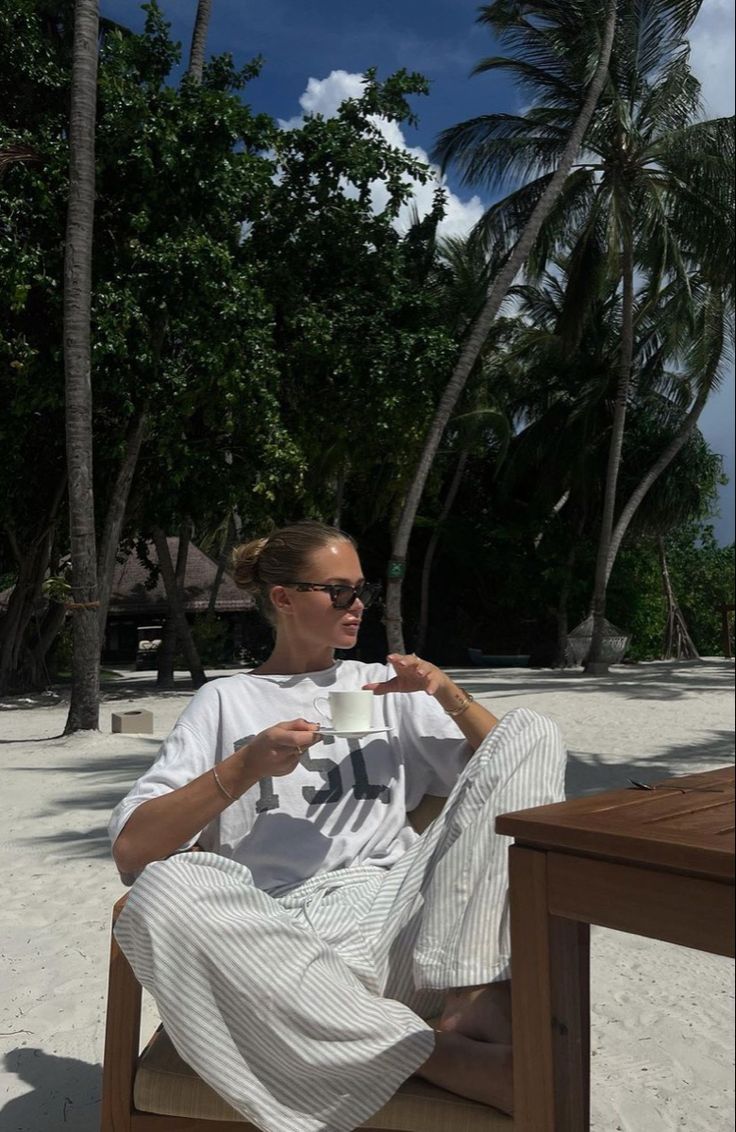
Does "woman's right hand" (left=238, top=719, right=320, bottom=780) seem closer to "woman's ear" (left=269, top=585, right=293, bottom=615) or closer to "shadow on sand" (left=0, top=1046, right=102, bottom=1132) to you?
"woman's ear" (left=269, top=585, right=293, bottom=615)

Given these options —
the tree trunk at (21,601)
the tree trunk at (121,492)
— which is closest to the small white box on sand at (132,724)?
the tree trunk at (121,492)

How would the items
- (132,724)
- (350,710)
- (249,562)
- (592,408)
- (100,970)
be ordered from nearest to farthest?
(350,710) < (249,562) < (100,970) < (132,724) < (592,408)

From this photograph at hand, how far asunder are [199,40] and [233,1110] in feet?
43.9

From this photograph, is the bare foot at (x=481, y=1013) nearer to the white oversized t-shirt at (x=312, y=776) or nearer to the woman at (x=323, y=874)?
the woman at (x=323, y=874)

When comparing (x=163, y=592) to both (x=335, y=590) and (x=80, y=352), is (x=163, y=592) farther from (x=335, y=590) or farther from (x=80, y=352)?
(x=335, y=590)

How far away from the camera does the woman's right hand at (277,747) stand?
173 centimetres

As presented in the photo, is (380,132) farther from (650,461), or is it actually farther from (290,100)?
(650,461)

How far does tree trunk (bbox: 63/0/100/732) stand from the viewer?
31.4 ft

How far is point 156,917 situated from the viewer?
A: 1.59 metres

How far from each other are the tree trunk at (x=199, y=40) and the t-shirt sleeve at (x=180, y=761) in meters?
12.0

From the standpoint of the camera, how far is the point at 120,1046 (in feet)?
5.65

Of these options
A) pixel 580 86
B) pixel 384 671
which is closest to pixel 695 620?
pixel 580 86

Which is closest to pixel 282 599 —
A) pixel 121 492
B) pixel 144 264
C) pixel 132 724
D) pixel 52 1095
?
pixel 52 1095

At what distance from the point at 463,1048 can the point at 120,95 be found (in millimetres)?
12064
